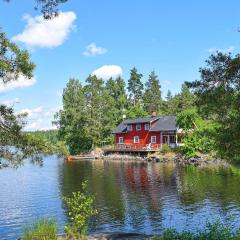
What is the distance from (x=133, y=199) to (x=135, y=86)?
260ft

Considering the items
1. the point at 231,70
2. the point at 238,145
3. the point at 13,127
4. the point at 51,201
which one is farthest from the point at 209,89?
the point at 51,201

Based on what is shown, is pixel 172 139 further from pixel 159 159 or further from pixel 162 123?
pixel 159 159

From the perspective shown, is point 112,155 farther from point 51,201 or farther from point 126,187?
point 51,201

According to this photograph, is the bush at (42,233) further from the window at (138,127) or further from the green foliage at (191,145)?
the window at (138,127)

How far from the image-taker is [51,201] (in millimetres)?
30266

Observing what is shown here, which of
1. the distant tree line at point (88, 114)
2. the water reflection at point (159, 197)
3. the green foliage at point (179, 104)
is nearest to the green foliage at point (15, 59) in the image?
the water reflection at point (159, 197)

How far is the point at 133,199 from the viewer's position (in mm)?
30141

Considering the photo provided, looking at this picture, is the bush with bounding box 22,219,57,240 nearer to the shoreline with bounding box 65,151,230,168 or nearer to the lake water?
the lake water

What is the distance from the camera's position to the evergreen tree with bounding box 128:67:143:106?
108 metres

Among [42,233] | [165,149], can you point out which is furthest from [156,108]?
[42,233]

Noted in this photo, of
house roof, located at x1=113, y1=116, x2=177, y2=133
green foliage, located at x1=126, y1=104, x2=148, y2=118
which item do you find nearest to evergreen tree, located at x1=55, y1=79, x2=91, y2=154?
house roof, located at x1=113, y1=116, x2=177, y2=133

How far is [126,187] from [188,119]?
30413 millimetres

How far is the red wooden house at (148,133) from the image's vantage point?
69.5 metres

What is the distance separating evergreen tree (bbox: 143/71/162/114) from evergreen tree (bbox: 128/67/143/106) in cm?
194
